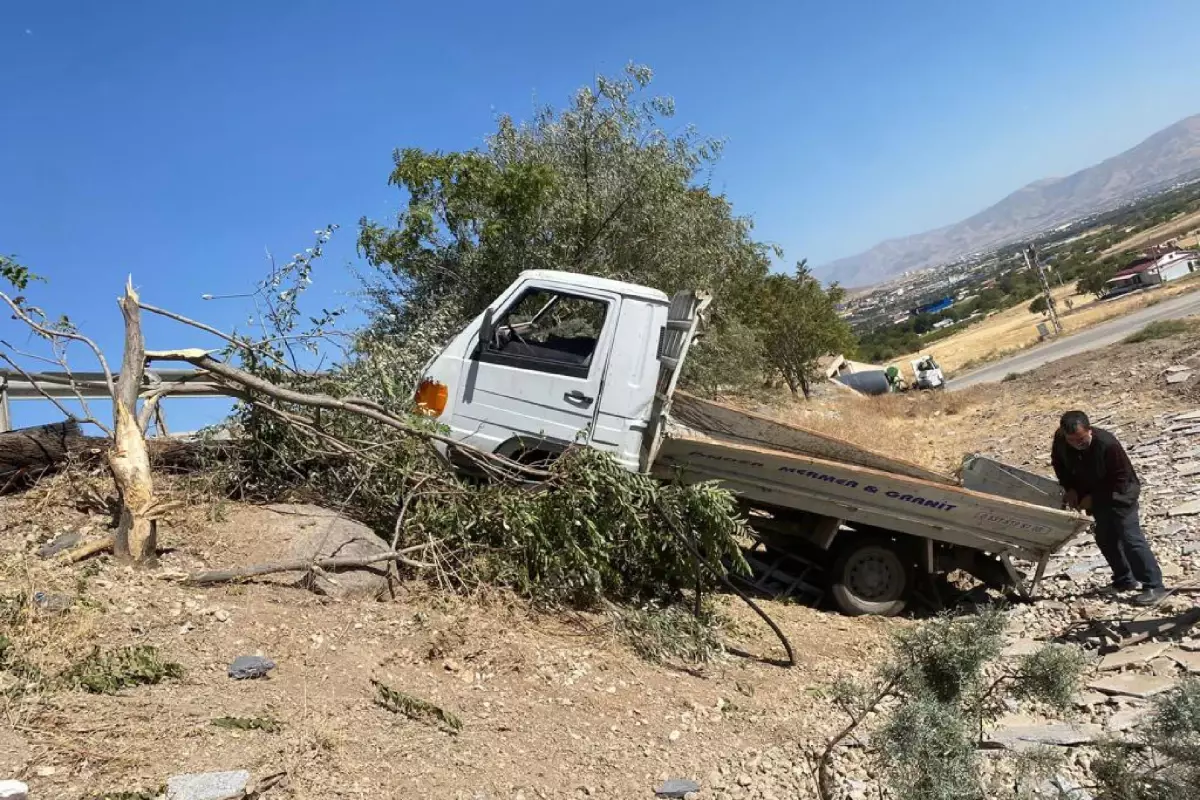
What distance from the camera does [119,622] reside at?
14.0 ft

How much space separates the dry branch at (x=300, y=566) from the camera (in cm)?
505

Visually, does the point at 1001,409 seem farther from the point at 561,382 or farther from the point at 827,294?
the point at 561,382

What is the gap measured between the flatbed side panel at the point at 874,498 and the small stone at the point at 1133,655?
42.0 inches

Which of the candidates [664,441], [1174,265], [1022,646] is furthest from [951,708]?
[1174,265]

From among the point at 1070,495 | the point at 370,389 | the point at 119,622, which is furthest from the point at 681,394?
the point at 119,622

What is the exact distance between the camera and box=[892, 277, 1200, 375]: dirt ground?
43.8m

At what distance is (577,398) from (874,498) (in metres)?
2.35

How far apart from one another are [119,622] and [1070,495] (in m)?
6.53

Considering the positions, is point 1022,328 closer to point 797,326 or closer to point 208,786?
point 797,326

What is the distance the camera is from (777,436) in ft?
25.2

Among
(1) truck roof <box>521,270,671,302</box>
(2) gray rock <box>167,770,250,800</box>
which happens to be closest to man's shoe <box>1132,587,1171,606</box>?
(1) truck roof <box>521,270,671,302</box>

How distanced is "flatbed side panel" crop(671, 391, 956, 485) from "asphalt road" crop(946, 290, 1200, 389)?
1018 inches

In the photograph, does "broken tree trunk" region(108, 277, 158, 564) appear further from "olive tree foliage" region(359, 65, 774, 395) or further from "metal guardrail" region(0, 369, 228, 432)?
"olive tree foliage" region(359, 65, 774, 395)

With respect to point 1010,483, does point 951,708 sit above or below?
above
